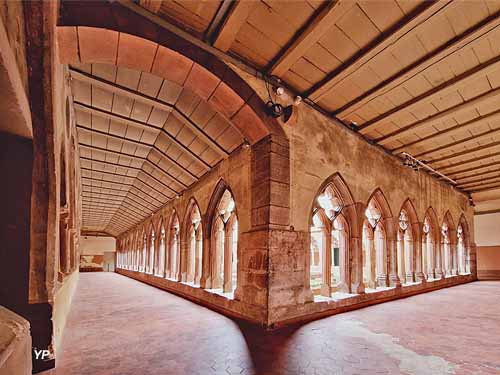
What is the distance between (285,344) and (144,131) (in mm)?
4477

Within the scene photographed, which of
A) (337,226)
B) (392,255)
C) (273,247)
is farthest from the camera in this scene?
(392,255)

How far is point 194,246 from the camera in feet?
23.5

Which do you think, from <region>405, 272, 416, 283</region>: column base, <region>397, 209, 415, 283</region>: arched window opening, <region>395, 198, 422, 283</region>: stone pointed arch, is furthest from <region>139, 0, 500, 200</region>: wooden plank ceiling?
<region>405, 272, 416, 283</region>: column base

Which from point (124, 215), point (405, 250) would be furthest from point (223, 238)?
point (124, 215)

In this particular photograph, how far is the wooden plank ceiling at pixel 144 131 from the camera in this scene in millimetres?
4152

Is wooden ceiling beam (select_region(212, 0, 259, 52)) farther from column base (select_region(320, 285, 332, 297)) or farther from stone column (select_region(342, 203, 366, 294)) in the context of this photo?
column base (select_region(320, 285, 332, 297))

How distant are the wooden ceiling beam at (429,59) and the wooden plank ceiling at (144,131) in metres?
1.92

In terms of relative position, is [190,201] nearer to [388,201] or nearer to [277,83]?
[277,83]

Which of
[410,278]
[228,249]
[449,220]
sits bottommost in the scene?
[410,278]

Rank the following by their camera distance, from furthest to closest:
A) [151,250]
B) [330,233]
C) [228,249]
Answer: [151,250] → [228,249] → [330,233]

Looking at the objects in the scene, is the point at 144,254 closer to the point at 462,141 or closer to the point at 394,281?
the point at 394,281

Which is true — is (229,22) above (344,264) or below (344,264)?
above

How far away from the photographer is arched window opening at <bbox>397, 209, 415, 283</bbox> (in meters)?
6.29

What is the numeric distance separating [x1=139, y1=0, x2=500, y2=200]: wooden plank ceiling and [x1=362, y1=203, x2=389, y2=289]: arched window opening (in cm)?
178
